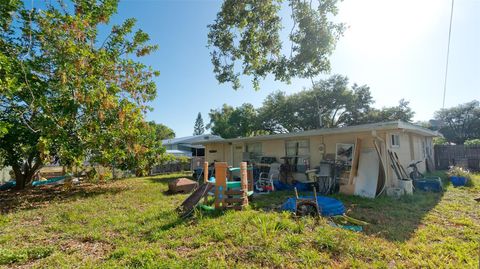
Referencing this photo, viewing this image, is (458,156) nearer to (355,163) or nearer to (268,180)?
(355,163)

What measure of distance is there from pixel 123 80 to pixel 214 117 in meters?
26.6

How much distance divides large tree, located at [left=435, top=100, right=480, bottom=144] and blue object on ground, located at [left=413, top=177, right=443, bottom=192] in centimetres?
3168

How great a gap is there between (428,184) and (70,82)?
11685 millimetres

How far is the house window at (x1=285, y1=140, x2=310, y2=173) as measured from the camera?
9.76m

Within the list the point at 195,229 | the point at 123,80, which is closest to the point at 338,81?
the point at 123,80

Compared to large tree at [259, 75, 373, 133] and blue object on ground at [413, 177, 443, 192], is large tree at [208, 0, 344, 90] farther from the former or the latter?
large tree at [259, 75, 373, 133]

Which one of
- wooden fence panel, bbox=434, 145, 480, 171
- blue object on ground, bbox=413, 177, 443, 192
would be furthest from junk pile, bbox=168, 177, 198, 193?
wooden fence panel, bbox=434, 145, 480, 171

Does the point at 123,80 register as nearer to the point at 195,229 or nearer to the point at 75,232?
the point at 75,232

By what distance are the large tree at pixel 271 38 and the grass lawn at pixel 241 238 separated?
17.1 ft

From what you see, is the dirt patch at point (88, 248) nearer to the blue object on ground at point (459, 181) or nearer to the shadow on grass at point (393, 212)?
the shadow on grass at point (393, 212)

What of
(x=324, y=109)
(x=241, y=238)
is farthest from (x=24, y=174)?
(x=324, y=109)

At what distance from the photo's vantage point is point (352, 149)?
823 cm

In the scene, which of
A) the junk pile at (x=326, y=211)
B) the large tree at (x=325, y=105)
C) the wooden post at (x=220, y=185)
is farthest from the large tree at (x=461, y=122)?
the wooden post at (x=220, y=185)

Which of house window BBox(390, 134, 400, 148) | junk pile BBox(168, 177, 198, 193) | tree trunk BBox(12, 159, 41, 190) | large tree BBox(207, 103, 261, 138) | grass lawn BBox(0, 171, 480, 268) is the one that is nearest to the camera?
grass lawn BBox(0, 171, 480, 268)
